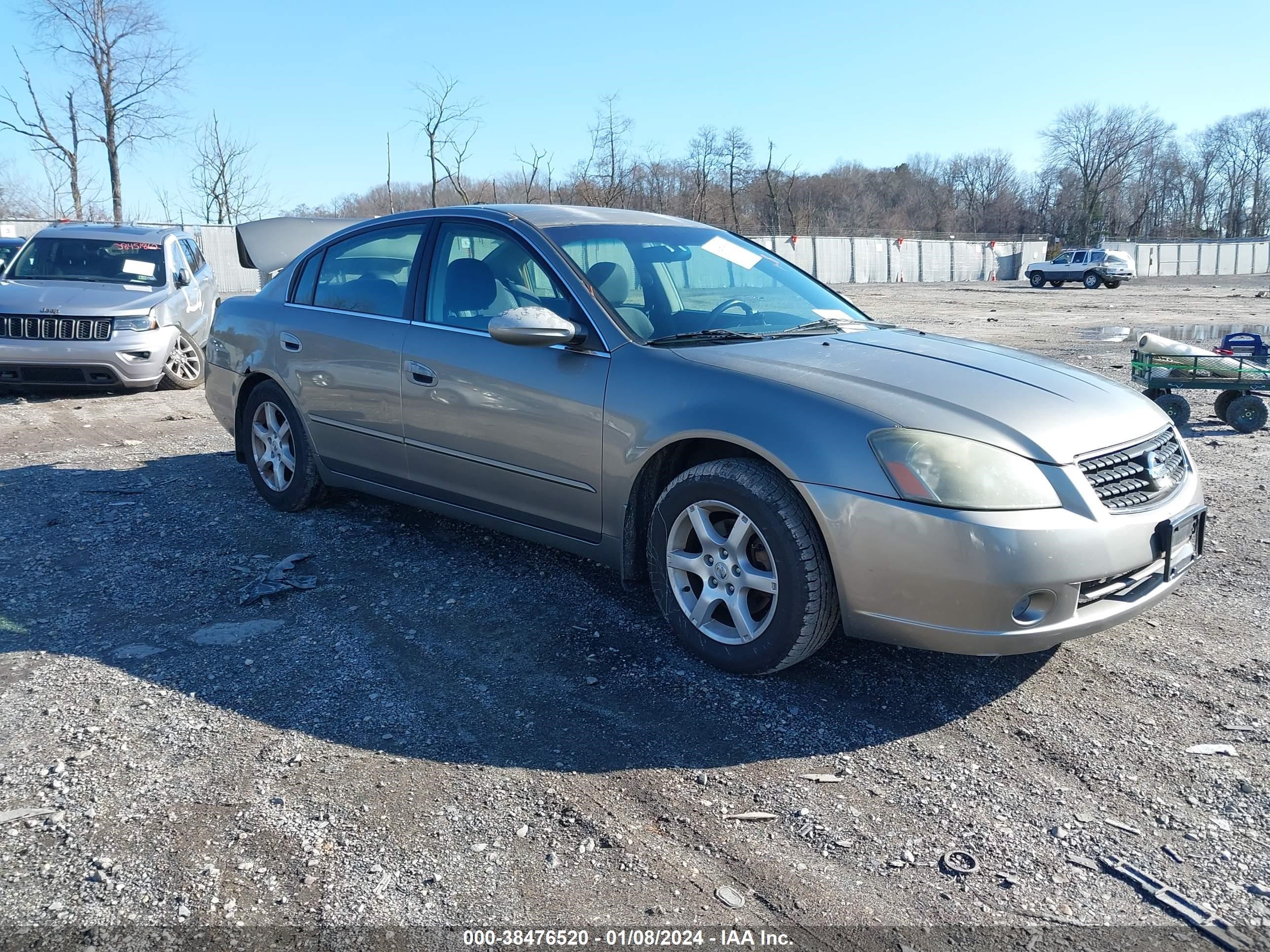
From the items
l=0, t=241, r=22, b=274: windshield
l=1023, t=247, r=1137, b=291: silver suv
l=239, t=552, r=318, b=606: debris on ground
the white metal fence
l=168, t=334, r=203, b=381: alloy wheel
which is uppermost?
the white metal fence

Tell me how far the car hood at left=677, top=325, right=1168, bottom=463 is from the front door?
56cm

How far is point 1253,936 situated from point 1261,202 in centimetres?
11745

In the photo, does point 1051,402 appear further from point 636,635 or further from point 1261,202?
point 1261,202

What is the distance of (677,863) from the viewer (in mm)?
2549

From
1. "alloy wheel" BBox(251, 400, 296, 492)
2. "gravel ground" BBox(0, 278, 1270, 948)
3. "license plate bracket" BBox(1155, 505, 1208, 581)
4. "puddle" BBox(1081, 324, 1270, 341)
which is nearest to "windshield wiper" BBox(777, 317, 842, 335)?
"gravel ground" BBox(0, 278, 1270, 948)

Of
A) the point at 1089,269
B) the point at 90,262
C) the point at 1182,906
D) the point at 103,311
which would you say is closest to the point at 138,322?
the point at 103,311

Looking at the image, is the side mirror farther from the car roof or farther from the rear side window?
the car roof

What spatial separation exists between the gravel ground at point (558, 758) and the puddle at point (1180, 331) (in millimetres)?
13844

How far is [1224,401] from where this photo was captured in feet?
27.0

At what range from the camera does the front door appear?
4.00 m

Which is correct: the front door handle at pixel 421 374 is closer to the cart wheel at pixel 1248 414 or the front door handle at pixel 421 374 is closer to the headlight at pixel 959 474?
the headlight at pixel 959 474

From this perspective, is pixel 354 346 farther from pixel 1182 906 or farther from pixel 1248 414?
pixel 1248 414

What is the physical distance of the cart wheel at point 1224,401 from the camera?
318 inches

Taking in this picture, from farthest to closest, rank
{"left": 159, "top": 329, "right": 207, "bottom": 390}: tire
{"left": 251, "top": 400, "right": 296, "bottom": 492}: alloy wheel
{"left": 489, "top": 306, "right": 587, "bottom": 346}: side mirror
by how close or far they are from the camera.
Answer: {"left": 159, "top": 329, "right": 207, "bottom": 390}: tire
{"left": 251, "top": 400, "right": 296, "bottom": 492}: alloy wheel
{"left": 489, "top": 306, "right": 587, "bottom": 346}: side mirror
